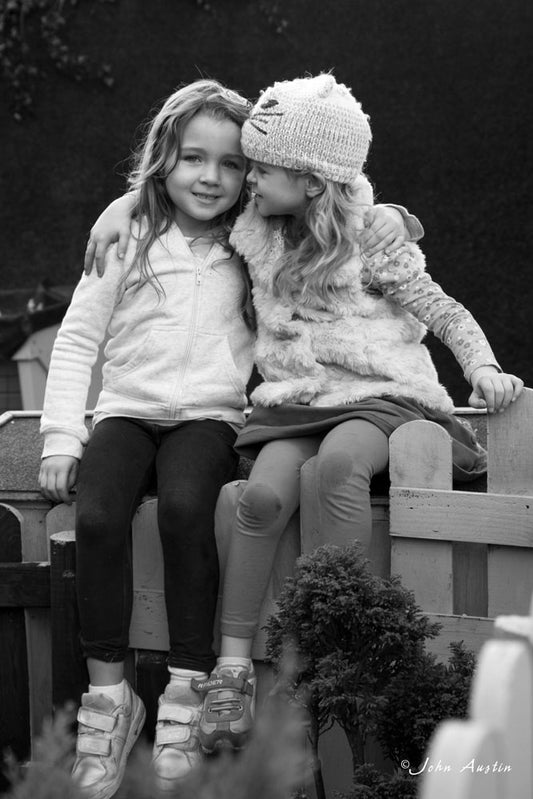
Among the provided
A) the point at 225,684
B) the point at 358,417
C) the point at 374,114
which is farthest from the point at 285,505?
the point at 374,114

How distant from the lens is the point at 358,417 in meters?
2.70

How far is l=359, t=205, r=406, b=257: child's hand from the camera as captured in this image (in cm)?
292

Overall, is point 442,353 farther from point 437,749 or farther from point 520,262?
point 437,749

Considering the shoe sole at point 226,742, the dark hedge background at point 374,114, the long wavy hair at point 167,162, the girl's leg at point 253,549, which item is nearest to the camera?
the shoe sole at point 226,742

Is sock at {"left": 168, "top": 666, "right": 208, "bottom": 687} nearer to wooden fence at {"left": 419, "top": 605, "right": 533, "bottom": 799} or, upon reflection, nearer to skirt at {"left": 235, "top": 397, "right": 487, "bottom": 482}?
skirt at {"left": 235, "top": 397, "right": 487, "bottom": 482}

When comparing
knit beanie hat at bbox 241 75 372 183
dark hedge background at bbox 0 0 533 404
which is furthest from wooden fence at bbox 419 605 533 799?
dark hedge background at bbox 0 0 533 404

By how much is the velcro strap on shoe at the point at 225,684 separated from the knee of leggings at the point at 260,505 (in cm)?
35

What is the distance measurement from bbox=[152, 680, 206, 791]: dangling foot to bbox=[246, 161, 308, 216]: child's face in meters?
1.25

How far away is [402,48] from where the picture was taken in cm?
531

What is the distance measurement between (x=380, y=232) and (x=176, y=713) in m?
1.33

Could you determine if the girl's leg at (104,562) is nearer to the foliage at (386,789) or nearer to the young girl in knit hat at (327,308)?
the young girl in knit hat at (327,308)

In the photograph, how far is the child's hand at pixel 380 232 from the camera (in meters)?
2.92

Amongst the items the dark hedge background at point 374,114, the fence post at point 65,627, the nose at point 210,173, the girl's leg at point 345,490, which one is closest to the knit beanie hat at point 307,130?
the nose at point 210,173

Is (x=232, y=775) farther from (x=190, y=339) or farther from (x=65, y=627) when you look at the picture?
(x=190, y=339)
